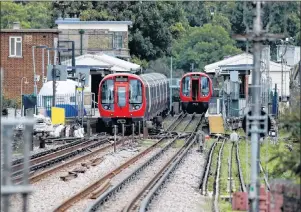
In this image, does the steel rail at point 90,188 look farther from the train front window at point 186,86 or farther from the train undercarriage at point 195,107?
the train undercarriage at point 195,107

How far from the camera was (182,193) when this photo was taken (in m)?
21.5

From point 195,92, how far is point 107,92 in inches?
699

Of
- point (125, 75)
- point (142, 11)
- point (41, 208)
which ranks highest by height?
point (142, 11)

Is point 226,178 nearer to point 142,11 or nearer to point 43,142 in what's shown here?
point 43,142

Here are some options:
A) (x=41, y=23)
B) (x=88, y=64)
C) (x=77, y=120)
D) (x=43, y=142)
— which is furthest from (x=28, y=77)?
(x=41, y=23)

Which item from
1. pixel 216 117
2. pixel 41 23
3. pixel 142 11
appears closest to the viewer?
pixel 216 117

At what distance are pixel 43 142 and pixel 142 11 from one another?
39.1 meters

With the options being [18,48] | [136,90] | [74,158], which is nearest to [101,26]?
[18,48]

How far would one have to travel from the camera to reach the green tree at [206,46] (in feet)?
297

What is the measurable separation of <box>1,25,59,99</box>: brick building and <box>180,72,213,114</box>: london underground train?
8.68 metres

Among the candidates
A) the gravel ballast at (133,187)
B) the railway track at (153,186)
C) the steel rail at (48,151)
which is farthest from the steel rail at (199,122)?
the gravel ballast at (133,187)

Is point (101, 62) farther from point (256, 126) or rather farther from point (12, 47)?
point (256, 126)

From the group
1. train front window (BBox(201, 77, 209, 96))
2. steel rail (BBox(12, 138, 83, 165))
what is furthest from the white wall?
steel rail (BBox(12, 138, 83, 165))

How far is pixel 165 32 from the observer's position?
2813 inches
